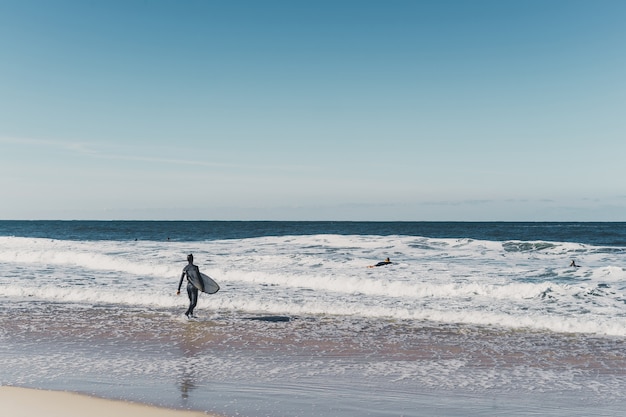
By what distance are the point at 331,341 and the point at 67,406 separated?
19.0ft

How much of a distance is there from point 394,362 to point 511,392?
7.48 ft

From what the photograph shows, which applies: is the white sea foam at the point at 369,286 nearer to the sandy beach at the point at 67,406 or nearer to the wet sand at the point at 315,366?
the wet sand at the point at 315,366

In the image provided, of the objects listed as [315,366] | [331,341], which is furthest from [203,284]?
[315,366]

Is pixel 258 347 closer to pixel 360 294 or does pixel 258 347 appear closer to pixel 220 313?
pixel 220 313

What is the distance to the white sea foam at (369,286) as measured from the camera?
1516 centimetres

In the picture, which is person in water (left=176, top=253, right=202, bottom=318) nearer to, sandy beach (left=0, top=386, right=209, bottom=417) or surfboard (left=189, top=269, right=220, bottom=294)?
surfboard (left=189, top=269, right=220, bottom=294)

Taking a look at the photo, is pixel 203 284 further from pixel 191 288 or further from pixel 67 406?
pixel 67 406

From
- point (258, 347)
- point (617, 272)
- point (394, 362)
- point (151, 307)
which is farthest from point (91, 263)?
point (617, 272)

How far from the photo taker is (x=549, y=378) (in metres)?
8.79

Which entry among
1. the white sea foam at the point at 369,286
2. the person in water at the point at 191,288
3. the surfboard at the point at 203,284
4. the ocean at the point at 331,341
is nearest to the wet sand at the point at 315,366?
the ocean at the point at 331,341

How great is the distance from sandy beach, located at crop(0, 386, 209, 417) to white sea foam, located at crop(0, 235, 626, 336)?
28.0 ft

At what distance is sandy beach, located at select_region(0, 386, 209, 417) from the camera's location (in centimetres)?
669

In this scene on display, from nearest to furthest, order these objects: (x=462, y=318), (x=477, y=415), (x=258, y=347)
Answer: (x=477, y=415) → (x=258, y=347) → (x=462, y=318)

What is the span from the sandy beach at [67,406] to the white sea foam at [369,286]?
853cm
